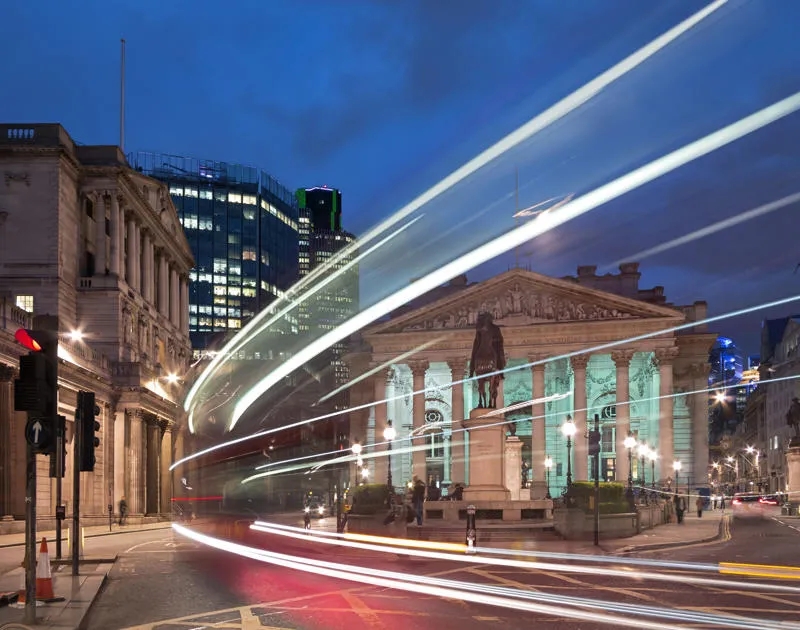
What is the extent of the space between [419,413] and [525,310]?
14378mm

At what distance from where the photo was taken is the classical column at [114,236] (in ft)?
221

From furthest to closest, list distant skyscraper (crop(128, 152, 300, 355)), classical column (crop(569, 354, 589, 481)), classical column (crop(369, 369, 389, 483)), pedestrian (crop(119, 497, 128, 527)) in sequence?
distant skyscraper (crop(128, 152, 300, 355)) → classical column (crop(369, 369, 389, 483)) → classical column (crop(569, 354, 589, 481)) → pedestrian (crop(119, 497, 128, 527))

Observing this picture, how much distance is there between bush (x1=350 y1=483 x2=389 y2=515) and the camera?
1850 inches

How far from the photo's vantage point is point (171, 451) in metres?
81.7

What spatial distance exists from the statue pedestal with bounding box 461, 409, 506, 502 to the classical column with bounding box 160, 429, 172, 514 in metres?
42.1

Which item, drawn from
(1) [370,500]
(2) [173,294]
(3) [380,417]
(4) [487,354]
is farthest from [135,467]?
(3) [380,417]

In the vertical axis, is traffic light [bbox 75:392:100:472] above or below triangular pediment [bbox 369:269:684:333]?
below

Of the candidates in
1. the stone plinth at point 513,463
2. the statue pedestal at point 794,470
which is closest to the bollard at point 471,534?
the stone plinth at point 513,463

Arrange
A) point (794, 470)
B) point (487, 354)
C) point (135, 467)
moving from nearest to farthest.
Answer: point (487, 354) → point (135, 467) → point (794, 470)

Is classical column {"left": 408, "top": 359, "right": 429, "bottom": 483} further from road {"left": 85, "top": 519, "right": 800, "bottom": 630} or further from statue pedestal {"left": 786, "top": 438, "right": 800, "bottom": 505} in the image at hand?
road {"left": 85, "top": 519, "right": 800, "bottom": 630}

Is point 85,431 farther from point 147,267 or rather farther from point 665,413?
point 665,413

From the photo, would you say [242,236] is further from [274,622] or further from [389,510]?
[274,622]

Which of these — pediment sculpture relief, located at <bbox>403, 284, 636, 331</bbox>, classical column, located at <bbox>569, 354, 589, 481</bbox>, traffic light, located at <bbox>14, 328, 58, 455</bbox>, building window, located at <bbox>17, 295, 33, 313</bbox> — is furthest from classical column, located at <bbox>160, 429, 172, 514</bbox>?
traffic light, located at <bbox>14, 328, 58, 455</bbox>

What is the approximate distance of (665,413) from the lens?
93500 mm
